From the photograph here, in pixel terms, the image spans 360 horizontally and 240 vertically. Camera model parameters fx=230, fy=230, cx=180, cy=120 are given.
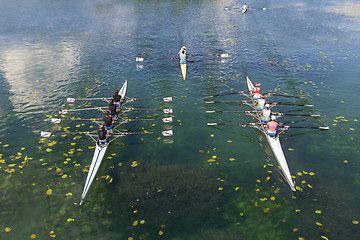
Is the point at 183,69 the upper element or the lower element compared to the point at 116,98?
upper

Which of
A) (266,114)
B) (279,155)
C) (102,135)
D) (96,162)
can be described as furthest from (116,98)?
(279,155)

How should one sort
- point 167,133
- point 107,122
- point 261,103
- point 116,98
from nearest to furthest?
point 107,122
point 167,133
point 261,103
point 116,98

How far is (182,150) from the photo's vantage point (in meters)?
17.4

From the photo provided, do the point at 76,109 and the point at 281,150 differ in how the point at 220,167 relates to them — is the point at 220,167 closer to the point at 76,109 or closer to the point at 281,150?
the point at 281,150

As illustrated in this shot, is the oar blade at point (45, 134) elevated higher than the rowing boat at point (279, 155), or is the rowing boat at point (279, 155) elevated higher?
the oar blade at point (45, 134)

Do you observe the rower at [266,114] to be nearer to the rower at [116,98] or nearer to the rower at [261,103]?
the rower at [261,103]

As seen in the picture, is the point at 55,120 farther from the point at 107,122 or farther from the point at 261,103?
the point at 261,103

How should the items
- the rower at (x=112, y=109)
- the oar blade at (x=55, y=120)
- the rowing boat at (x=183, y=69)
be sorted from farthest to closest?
the rowing boat at (x=183, y=69), the oar blade at (x=55, y=120), the rower at (x=112, y=109)

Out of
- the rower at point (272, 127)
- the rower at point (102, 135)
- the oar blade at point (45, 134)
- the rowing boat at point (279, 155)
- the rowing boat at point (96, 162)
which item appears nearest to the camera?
the rowing boat at point (96, 162)

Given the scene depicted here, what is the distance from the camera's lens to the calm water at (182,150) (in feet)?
41.0

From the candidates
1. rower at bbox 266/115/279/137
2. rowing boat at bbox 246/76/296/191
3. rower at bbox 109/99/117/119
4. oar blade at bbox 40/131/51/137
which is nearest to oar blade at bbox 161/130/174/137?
rower at bbox 109/99/117/119

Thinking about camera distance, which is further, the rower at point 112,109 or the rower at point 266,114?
the rower at point 112,109

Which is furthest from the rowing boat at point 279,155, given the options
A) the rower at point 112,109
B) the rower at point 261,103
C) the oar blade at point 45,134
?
the oar blade at point 45,134

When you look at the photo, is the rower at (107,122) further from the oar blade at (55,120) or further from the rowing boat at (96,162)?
the oar blade at (55,120)
